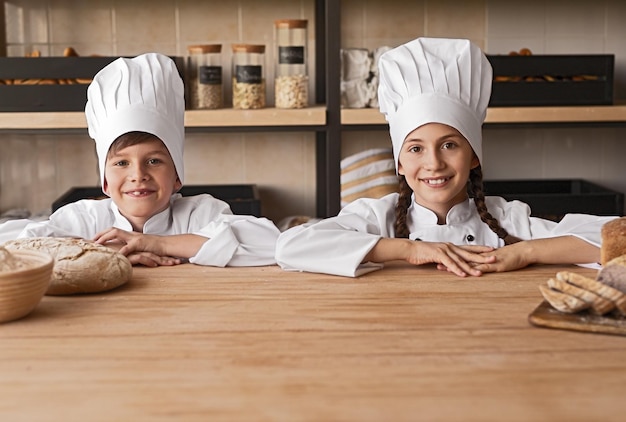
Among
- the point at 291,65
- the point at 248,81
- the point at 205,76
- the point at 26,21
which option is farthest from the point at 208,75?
the point at 26,21

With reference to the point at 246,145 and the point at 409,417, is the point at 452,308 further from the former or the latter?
the point at 246,145

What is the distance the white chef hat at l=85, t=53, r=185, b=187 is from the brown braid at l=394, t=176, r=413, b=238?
20.3 inches

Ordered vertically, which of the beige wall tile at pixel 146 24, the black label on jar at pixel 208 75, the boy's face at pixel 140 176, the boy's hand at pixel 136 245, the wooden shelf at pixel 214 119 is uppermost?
the beige wall tile at pixel 146 24

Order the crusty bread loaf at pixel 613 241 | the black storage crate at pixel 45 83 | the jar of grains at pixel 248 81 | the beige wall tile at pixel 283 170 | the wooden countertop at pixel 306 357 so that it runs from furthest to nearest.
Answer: the beige wall tile at pixel 283 170 → the jar of grains at pixel 248 81 → the black storage crate at pixel 45 83 → the crusty bread loaf at pixel 613 241 → the wooden countertop at pixel 306 357

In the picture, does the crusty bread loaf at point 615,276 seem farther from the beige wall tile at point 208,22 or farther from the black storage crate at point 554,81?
the beige wall tile at point 208,22

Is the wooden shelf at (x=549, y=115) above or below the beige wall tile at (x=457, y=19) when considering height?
below

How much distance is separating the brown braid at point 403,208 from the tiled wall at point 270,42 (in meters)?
1.28

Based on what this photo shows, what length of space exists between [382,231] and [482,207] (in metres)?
0.23

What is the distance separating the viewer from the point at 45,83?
2744 millimetres

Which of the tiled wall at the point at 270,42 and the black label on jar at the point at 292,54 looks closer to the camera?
the black label on jar at the point at 292,54

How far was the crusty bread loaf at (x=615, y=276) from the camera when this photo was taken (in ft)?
4.00

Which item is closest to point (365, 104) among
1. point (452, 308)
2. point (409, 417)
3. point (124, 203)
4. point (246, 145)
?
point (246, 145)

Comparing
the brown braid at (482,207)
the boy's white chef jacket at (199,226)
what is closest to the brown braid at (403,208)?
the brown braid at (482,207)

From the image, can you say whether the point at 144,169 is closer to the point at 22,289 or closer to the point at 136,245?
the point at 136,245
